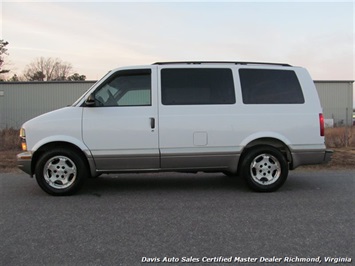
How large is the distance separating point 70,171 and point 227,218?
2.77 m

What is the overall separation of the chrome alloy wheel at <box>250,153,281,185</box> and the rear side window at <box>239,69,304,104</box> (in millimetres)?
987

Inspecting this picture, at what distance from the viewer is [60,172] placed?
238 inches

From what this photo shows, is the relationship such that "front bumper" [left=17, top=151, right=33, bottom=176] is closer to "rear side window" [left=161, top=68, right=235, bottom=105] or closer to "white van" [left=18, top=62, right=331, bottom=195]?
"white van" [left=18, top=62, right=331, bottom=195]

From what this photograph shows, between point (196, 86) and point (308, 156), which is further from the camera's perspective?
point (308, 156)

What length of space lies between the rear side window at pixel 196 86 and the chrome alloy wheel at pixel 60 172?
1.89 metres

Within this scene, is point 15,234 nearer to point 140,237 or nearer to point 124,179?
point 140,237

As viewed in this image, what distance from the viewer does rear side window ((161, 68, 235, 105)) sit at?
6.16 metres

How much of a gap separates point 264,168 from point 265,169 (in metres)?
0.02

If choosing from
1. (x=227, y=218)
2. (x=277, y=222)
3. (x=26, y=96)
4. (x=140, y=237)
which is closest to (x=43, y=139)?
(x=140, y=237)

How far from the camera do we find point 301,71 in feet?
21.4

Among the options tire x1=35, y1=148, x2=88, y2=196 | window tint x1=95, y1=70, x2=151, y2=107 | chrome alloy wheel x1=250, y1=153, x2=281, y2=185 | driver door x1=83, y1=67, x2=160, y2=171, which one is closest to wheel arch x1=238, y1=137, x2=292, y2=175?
chrome alloy wheel x1=250, y1=153, x2=281, y2=185

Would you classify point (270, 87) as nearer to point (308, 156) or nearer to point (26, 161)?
point (308, 156)

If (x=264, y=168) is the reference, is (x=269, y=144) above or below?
above

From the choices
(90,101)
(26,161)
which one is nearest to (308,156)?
(90,101)
